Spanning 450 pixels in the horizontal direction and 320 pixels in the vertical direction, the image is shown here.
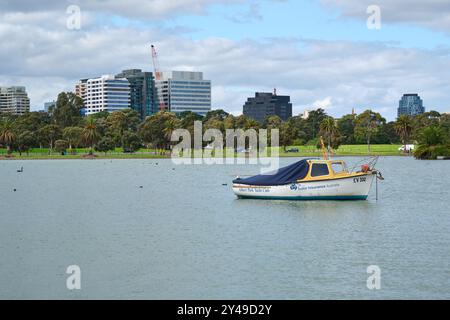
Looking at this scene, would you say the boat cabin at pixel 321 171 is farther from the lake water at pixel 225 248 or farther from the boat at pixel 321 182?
the lake water at pixel 225 248

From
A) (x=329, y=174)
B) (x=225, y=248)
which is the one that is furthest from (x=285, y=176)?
(x=225, y=248)

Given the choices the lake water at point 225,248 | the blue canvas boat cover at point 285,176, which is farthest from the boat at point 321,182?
the lake water at point 225,248

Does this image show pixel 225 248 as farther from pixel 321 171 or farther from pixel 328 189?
pixel 328 189

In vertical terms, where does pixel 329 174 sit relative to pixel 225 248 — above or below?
above

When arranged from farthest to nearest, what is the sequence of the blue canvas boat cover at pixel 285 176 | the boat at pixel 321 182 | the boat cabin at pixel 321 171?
the blue canvas boat cover at pixel 285 176, the boat at pixel 321 182, the boat cabin at pixel 321 171

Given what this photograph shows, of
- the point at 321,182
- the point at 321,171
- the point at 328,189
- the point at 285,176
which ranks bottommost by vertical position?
the point at 328,189

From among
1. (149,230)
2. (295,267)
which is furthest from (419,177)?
(295,267)

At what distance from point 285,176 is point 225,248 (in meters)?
23.6

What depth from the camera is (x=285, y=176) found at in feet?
220

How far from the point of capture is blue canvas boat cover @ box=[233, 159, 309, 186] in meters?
65.4

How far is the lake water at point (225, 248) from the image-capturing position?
33781 millimetres

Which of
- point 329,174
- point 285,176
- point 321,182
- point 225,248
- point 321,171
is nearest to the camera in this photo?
point 225,248

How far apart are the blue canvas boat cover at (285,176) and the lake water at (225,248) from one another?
83.4 inches
